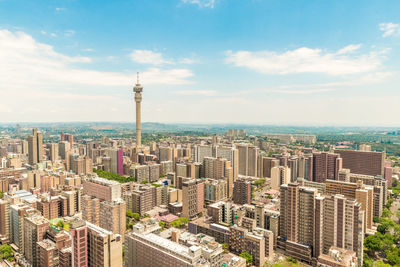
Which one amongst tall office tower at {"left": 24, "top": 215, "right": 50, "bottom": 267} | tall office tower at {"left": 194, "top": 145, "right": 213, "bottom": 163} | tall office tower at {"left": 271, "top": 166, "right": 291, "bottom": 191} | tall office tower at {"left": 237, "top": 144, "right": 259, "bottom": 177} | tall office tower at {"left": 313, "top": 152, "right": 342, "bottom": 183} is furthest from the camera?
tall office tower at {"left": 194, "top": 145, "right": 213, "bottom": 163}

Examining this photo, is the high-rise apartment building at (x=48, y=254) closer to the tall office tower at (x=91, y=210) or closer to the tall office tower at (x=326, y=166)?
the tall office tower at (x=91, y=210)

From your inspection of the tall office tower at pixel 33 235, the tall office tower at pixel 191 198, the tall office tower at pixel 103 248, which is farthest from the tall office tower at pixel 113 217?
the tall office tower at pixel 191 198

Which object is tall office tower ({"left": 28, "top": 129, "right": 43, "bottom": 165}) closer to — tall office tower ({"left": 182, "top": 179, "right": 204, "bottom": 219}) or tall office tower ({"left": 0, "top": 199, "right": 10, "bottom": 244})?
tall office tower ({"left": 0, "top": 199, "right": 10, "bottom": 244})

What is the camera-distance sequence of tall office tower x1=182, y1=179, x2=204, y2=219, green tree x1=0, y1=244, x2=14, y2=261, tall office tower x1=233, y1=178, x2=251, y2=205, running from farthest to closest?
tall office tower x1=233, y1=178, x2=251, y2=205, tall office tower x1=182, y1=179, x2=204, y2=219, green tree x1=0, y1=244, x2=14, y2=261

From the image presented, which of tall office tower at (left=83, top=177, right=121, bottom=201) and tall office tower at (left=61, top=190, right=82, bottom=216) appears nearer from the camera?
tall office tower at (left=83, top=177, right=121, bottom=201)

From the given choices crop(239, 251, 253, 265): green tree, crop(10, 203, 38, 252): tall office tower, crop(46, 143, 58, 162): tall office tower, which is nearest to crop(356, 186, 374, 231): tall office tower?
crop(239, 251, 253, 265): green tree
